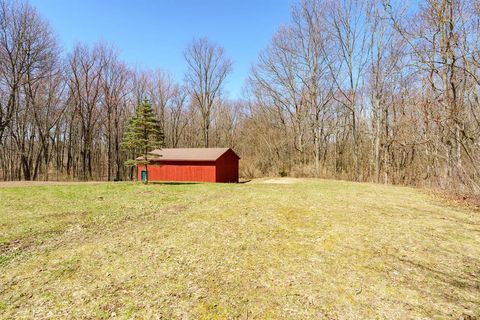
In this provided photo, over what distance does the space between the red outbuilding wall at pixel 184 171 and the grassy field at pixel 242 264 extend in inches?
477

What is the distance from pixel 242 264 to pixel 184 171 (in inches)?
658

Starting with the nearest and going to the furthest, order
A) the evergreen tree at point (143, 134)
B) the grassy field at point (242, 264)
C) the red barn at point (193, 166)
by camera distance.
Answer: the grassy field at point (242, 264)
the evergreen tree at point (143, 134)
the red barn at point (193, 166)

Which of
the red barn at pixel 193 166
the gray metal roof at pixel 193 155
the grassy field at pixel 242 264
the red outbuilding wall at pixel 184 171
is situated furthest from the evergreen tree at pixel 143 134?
the grassy field at pixel 242 264

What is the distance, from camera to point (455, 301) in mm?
2982

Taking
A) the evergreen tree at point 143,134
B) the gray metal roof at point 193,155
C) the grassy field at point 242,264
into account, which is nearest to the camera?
the grassy field at point 242,264

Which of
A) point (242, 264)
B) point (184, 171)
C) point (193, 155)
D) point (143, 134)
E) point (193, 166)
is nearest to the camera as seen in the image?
point (242, 264)

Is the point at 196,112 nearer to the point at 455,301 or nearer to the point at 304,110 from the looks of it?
the point at 304,110

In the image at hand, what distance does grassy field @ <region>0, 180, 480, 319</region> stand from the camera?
2922 mm

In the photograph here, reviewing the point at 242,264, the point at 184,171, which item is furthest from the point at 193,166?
the point at 242,264

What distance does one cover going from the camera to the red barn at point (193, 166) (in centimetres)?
1958

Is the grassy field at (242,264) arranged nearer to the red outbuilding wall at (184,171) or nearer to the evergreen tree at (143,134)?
the evergreen tree at (143,134)

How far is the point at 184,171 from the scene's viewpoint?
20078 mm

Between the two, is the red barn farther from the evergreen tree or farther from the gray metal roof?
the evergreen tree

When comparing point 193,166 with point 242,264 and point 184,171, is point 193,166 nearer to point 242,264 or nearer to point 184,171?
point 184,171
